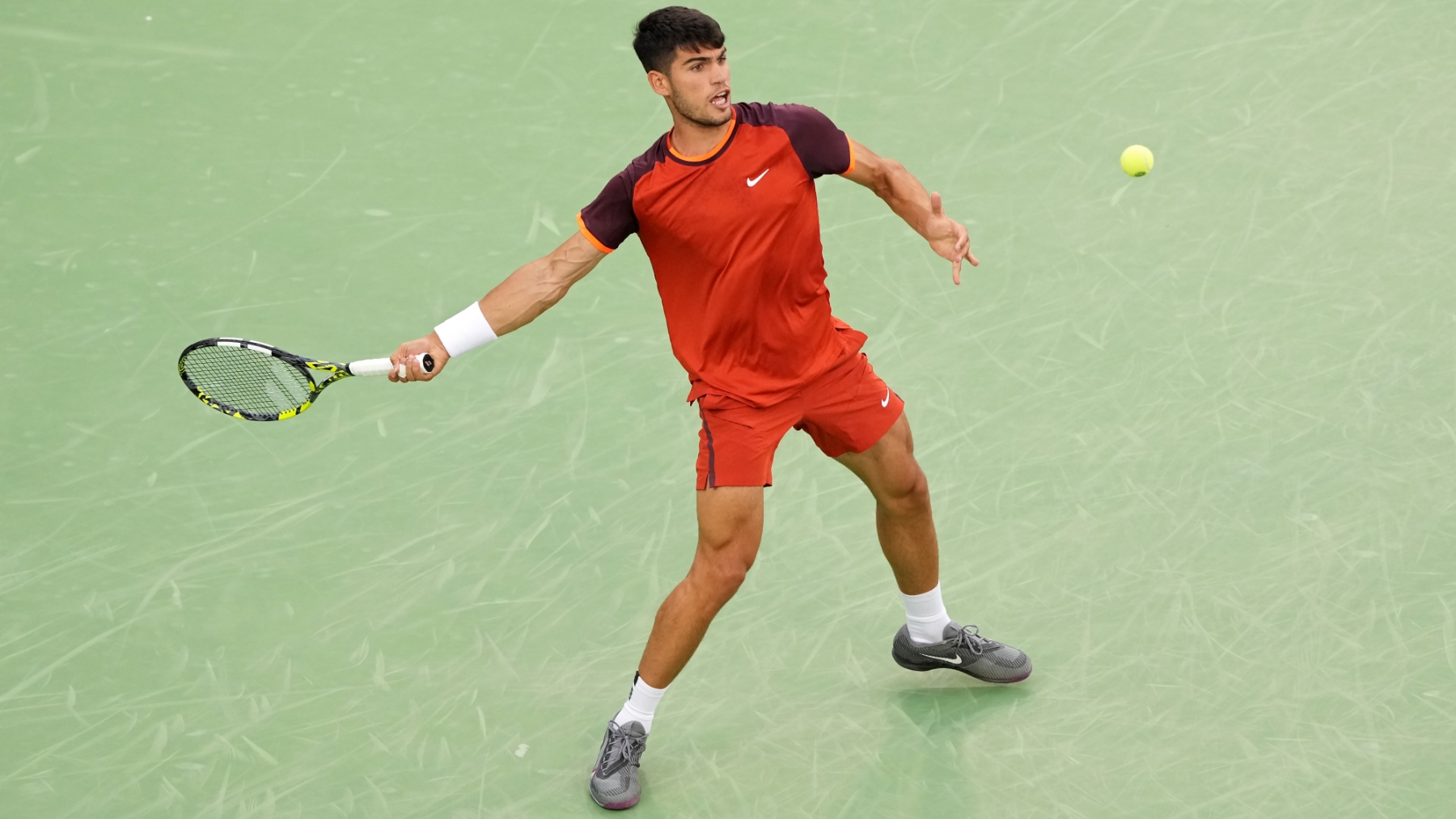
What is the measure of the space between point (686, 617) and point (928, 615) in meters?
0.82

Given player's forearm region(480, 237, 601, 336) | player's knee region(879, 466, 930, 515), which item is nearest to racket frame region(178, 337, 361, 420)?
player's forearm region(480, 237, 601, 336)

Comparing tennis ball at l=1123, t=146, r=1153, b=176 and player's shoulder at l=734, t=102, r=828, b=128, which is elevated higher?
player's shoulder at l=734, t=102, r=828, b=128

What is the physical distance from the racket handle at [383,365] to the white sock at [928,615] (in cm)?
157

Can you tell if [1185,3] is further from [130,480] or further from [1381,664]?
[130,480]

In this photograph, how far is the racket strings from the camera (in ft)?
15.8

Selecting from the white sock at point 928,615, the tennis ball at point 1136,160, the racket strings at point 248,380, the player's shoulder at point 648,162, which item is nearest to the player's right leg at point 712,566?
the white sock at point 928,615

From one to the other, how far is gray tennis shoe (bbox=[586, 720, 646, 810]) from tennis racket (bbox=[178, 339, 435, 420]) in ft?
4.30

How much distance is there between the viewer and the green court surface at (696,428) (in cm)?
464

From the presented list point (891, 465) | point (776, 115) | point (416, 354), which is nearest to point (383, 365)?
point (416, 354)

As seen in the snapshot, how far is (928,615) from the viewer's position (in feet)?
15.9

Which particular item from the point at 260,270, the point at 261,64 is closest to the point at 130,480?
the point at 260,270

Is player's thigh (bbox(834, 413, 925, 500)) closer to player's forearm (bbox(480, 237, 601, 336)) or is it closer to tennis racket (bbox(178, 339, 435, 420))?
player's forearm (bbox(480, 237, 601, 336))

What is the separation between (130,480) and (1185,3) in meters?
5.29

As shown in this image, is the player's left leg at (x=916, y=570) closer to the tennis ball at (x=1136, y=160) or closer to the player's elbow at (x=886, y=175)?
the player's elbow at (x=886, y=175)
